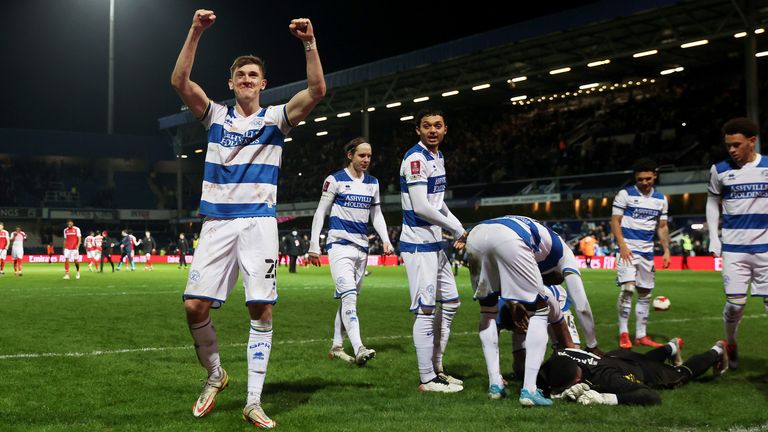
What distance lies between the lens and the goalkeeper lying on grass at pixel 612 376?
215 inches

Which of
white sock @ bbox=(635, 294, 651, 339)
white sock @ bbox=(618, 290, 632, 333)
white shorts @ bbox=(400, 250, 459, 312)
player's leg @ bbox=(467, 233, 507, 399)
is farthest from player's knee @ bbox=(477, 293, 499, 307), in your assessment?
white sock @ bbox=(635, 294, 651, 339)

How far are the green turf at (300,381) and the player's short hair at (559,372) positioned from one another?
0.66ft

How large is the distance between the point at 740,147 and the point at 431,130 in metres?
3.09

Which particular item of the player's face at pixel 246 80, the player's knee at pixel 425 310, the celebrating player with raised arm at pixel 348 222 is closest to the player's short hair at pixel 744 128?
the player's knee at pixel 425 310

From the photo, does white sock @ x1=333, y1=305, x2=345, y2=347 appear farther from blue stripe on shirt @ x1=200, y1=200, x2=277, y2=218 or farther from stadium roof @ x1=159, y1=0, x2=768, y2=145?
stadium roof @ x1=159, y1=0, x2=768, y2=145

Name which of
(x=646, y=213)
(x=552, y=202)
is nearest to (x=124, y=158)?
(x=552, y=202)

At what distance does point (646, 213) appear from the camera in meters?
9.62

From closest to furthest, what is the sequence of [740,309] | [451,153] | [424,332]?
[424,332] → [740,309] → [451,153]

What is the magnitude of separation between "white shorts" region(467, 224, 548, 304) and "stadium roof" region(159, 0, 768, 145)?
80.1 feet

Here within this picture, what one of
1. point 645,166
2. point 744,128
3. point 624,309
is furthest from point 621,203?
point 744,128

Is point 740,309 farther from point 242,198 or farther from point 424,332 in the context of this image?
point 242,198

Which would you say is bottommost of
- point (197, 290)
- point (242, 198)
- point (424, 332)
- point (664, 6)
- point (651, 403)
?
point (651, 403)

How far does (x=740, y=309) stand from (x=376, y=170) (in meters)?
45.1

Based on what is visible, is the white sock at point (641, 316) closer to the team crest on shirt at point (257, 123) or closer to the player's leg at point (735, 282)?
the player's leg at point (735, 282)
